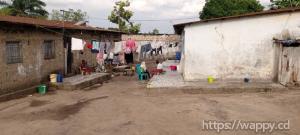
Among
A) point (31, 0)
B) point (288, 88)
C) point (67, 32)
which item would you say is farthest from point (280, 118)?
point (31, 0)

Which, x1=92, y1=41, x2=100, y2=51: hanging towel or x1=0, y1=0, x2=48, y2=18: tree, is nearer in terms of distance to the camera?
x1=92, y1=41, x2=100, y2=51: hanging towel

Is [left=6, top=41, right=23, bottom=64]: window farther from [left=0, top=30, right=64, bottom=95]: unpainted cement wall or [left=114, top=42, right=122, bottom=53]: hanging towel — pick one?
[left=114, top=42, right=122, bottom=53]: hanging towel

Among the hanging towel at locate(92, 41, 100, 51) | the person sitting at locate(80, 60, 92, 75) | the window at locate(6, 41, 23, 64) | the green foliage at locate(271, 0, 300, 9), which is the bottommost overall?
the person sitting at locate(80, 60, 92, 75)

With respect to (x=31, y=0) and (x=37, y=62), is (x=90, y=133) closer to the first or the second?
(x=37, y=62)

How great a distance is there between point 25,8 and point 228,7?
20913mm

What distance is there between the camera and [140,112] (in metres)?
10.7

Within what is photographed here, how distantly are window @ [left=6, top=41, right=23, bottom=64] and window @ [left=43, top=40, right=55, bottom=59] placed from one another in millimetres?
2257

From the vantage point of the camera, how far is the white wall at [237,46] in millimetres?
14539

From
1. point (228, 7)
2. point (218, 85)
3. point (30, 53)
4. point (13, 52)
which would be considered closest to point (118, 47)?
point (30, 53)

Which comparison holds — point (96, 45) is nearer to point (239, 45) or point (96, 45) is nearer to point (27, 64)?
point (27, 64)

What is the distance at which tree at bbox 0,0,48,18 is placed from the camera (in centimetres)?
3394

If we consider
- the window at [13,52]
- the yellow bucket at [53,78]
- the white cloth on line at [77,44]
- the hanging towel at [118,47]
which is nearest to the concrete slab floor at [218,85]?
the white cloth on line at [77,44]

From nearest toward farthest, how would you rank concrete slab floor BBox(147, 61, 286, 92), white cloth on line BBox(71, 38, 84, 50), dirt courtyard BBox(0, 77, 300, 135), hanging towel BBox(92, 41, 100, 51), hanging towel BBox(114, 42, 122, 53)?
1. dirt courtyard BBox(0, 77, 300, 135)
2. concrete slab floor BBox(147, 61, 286, 92)
3. white cloth on line BBox(71, 38, 84, 50)
4. hanging towel BBox(92, 41, 100, 51)
5. hanging towel BBox(114, 42, 122, 53)

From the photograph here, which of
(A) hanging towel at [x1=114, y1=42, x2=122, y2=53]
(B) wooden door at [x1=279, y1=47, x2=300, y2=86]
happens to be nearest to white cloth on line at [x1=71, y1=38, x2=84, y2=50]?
(A) hanging towel at [x1=114, y1=42, x2=122, y2=53]
